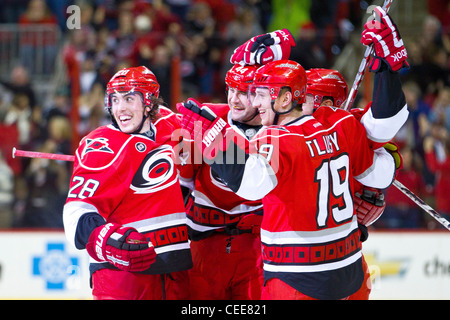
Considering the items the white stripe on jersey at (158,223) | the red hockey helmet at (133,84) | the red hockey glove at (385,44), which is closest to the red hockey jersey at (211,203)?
the white stripe on jersey at (158,223)

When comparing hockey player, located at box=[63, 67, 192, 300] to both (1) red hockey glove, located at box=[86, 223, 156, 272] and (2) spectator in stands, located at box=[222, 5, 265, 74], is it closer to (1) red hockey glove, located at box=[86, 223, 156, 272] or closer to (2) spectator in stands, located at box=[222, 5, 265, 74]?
(1) red hockey glove, located at box=[86, 223, 156, 272]

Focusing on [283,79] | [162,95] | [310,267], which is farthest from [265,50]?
[162,95]

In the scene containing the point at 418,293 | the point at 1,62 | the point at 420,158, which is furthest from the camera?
the point at 1,62

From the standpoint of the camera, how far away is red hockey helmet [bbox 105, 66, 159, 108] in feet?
9.41

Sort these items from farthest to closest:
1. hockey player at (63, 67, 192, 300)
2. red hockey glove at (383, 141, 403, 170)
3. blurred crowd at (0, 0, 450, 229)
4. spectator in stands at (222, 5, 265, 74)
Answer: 1. spectator in stands at (222, 5, 265, 74)
2. blurred crowd at (0, 0, 450, 229)
3. red hockey glove at (383, 141, 403, 170)
4. hockey player at (63, 67, 192, 300)

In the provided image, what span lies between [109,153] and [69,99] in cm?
310

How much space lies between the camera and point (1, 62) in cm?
590

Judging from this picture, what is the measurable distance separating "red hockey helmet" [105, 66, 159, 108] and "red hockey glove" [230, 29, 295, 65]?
0.46m

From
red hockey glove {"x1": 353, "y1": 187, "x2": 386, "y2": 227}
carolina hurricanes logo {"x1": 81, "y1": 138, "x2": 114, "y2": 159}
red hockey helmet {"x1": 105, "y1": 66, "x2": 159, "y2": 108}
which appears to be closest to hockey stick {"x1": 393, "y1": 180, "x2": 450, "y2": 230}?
red hockey glove {"x1": 353, "y1": 187, "x2": 386, "y2": 227}

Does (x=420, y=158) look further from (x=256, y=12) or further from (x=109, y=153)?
(x=109, y=153)

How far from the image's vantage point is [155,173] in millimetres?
2863

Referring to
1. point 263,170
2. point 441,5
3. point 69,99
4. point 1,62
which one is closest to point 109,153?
point 263,170

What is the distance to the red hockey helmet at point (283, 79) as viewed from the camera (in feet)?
8.59

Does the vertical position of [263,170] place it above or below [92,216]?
above
